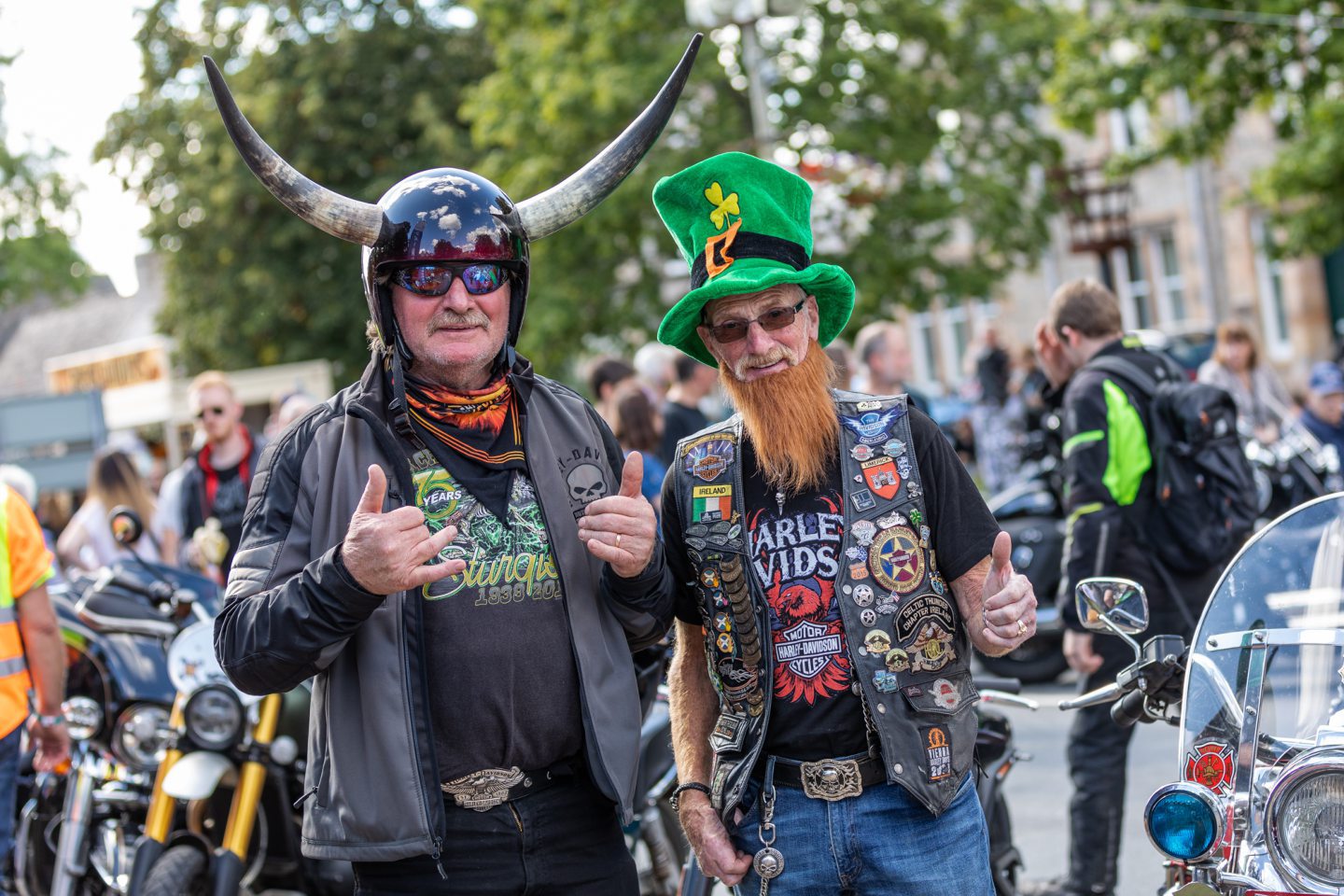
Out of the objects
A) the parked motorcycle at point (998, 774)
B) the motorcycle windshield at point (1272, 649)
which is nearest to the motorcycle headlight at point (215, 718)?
the parked motorcycle at point (998, 774)

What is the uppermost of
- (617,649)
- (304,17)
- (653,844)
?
(304,17)

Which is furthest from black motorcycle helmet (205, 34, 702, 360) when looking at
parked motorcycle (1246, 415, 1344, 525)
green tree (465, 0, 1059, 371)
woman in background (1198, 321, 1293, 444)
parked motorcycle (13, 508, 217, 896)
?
green tree (465, 0, 1059, 371)

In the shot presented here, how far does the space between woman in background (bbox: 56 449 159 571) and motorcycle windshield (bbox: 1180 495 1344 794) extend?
23.8 feet

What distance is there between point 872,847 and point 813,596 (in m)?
0.46

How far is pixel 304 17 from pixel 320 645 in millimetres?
30630

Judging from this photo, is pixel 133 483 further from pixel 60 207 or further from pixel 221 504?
pixel 60 207

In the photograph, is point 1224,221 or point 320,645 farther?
point 1224,221

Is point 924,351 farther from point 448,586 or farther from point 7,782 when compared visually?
point 448,586

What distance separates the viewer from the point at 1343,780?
2619mm

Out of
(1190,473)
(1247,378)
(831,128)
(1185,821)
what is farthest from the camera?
(831,128)

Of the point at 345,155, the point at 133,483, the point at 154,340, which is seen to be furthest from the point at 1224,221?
the point at 133,483

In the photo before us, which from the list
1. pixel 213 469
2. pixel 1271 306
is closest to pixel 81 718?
pixel 213 469

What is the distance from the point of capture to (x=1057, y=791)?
297 inches

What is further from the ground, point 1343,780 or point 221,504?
point 221,504
